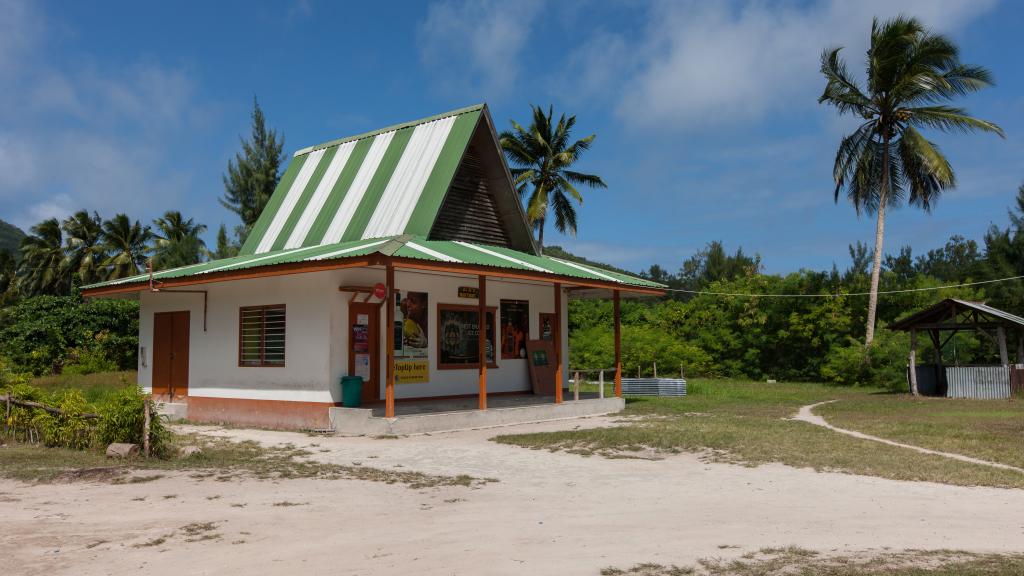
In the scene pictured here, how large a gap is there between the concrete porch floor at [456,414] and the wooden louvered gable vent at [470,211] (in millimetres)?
4089

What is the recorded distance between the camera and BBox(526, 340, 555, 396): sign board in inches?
786

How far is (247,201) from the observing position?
40.8m

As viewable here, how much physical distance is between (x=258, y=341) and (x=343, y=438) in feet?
12.6

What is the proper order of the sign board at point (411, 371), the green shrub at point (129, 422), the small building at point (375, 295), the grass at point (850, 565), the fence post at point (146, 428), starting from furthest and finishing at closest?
the sign board at point (411, 371), the small building at point (375, 295), the green shrub at point (129, 422), the fence post at point (146, 428), the grass at point (850, 565)

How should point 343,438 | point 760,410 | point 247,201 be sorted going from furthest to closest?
1. point 247,201
2. point 760,410
3. point 343,438

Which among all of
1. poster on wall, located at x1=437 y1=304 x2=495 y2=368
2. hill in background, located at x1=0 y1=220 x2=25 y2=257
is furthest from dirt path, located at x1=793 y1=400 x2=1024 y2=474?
hill in background, located at x1=0 y1=220 x2=25 y2=257

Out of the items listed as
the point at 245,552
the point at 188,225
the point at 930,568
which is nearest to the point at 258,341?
the point at 245,552

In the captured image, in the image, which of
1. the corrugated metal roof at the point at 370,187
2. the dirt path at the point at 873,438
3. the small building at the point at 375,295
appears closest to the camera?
the dirt path at the point at 873,438

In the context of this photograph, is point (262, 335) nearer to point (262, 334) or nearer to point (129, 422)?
point (262, 334)

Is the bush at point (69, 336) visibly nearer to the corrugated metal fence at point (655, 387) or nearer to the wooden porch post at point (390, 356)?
the corrugated metal fence at point (655, 387)

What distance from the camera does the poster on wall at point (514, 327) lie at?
1936 cm

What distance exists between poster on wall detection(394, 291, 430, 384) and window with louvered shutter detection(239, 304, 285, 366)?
7.74ft

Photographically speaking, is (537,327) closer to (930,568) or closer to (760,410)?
(760,410)

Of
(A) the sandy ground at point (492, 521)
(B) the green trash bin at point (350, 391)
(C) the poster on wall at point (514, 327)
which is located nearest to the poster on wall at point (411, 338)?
(B) the green trash bin at point (350, 391)
